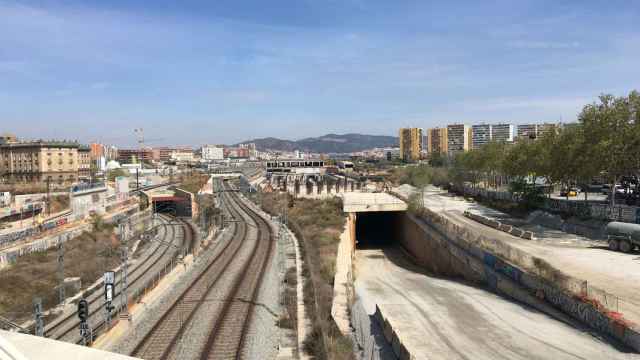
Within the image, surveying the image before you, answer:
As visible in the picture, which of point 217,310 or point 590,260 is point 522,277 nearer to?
point 590,260

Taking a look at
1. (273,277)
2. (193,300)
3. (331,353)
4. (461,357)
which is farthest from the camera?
(273,277)

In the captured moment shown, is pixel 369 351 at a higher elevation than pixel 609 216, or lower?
lower

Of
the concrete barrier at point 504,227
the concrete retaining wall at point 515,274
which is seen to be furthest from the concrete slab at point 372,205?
the concrete retaining wall at point 515,274

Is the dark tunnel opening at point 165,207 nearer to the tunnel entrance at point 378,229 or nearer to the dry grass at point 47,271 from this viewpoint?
the dry grass at point 47,271

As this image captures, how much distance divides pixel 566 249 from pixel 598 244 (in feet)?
10.9

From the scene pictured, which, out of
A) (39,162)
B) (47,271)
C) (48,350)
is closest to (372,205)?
(47,271)

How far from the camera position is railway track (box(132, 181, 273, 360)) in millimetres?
18016

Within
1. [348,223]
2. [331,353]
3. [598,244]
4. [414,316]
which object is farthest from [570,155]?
[331,353]

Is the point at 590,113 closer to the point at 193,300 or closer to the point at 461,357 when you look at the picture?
the point at 461,357

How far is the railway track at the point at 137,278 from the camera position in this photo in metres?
23.1

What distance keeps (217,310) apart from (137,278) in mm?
14261

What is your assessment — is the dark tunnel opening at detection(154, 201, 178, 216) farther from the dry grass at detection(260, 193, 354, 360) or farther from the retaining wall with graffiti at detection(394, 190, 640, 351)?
the retaining wall with graffiti at detection(394, 190, 640, 351)

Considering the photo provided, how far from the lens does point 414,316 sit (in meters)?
25.1

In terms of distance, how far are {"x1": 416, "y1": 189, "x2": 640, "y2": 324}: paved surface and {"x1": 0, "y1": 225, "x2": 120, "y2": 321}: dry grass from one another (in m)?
29.0
